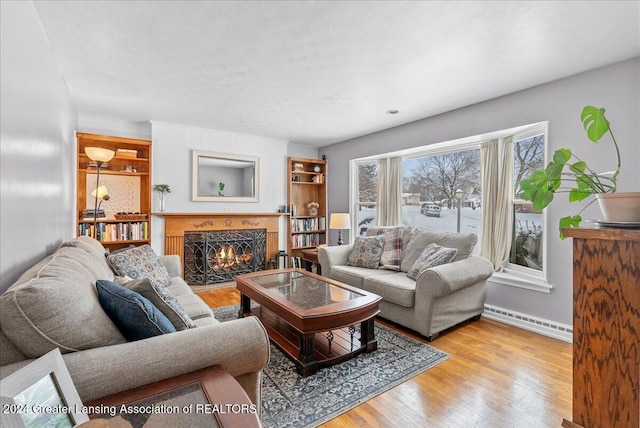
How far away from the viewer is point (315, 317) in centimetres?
212

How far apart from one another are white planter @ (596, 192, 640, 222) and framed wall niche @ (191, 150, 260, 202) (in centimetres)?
443

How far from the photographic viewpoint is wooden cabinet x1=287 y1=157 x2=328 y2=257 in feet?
18.0

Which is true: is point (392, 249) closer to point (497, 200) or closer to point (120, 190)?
point (497, 200)

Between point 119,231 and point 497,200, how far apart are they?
15.4 ft

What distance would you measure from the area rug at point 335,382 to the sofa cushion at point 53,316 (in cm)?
103

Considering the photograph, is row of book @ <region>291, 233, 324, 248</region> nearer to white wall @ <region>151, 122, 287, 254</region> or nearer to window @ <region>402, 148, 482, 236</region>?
white wall @ <region>151, 122, 287, 254</region>

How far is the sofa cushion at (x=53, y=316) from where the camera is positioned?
0.99m

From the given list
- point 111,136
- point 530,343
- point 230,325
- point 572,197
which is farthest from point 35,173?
point 530,343

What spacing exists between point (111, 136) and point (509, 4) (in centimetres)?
440

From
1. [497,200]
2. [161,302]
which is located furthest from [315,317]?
[497,200]

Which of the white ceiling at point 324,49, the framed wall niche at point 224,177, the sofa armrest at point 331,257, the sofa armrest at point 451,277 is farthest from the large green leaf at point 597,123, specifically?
the framed wall niche at point 224,177

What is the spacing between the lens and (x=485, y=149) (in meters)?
3.55

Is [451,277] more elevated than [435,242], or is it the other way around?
[435,242]

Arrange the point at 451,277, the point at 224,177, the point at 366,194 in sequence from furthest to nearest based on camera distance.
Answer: the point at 366,194
the point at 224,177
the point at 451,277
